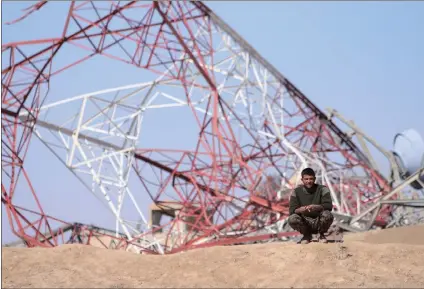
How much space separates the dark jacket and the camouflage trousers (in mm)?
91

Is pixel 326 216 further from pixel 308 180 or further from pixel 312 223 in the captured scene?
pixel 308 180

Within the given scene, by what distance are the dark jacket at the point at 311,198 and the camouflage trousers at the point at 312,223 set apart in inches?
3.6

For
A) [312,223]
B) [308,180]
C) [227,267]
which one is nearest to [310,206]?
[308,180]

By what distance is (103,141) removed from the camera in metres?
21.6

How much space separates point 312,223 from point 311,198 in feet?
1.24

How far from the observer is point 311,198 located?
8188mm

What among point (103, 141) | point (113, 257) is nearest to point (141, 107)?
point (103, 141)

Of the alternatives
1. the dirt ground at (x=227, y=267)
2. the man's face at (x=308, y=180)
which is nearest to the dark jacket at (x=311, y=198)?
the man's face at (x=308, y=180)

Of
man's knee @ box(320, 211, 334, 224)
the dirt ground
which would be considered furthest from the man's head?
the dirt ground

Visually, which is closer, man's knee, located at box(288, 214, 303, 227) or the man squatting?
the man squatting

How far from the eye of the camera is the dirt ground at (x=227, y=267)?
6.73 metres

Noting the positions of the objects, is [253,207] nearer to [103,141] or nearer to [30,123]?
[103,141]

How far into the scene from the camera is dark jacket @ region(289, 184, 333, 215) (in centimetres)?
811

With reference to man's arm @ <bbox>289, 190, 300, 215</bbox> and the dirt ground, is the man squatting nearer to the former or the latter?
man's arm @ <bbox>289, 190, 300, 215</bbox>
